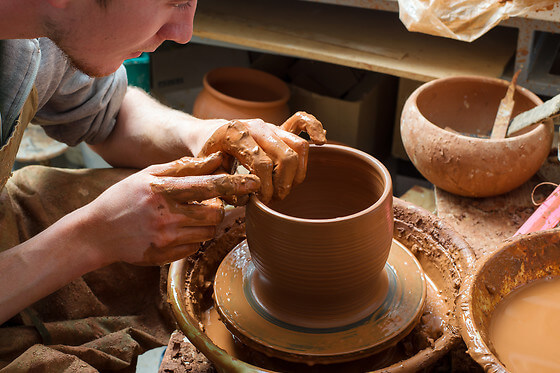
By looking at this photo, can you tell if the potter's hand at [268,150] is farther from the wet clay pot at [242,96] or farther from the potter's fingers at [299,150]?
the wet clay pot at [242,96]

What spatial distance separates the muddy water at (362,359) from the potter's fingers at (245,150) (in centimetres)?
36

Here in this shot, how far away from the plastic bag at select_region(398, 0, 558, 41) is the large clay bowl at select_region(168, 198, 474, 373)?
2.96ft

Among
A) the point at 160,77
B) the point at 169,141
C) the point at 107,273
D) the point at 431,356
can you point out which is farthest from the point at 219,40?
the point at 431,356

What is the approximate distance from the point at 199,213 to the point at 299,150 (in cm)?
28

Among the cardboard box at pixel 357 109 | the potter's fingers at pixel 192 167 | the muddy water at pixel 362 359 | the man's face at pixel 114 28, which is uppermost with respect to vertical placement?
the man's face at pixel 114 28

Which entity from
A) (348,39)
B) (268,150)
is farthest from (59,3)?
(348,39)

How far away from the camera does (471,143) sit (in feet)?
6.09

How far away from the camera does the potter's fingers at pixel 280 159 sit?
1373 mm

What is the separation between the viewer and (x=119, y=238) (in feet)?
4.82

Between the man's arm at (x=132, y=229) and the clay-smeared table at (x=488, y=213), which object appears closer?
the man's arm at (x=132, y=229)

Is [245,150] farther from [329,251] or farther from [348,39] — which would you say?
[348,39]

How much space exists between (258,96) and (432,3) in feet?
4.20

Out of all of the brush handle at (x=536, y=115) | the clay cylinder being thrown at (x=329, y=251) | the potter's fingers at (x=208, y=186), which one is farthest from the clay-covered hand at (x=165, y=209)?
the brush handle at (x=536, y=115)

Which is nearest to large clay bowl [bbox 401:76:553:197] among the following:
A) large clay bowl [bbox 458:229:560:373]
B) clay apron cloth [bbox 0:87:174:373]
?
large clay bowl [bbox 458:229:560:373]
